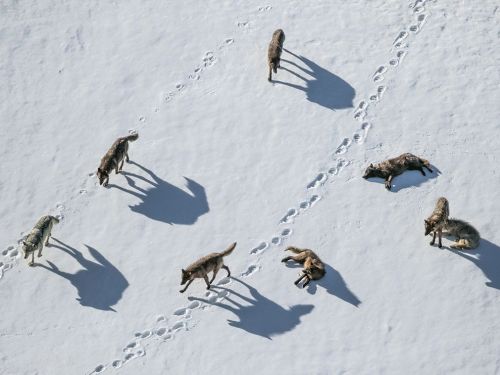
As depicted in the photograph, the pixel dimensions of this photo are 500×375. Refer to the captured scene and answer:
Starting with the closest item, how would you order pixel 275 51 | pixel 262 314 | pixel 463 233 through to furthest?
1. pixel 262 314
2. pixel 463 233
3. pixel 275 51

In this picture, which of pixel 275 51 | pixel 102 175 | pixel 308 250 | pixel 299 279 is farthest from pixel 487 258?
pixel 102 175

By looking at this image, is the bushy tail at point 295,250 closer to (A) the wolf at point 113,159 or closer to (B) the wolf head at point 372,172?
(B) the wolf head at point 372,172

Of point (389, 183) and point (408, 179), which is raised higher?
point (408, 179)

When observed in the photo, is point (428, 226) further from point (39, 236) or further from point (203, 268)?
point (39, 236)

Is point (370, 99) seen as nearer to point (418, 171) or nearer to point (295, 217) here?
point (418, 171)

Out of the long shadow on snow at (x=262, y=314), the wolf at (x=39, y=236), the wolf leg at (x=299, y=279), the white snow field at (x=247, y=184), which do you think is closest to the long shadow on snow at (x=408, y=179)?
the white snow field at (x=247, y=184)

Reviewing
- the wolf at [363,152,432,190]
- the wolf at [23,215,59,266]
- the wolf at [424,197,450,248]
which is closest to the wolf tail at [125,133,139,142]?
the wolf at [23,215,59,266]

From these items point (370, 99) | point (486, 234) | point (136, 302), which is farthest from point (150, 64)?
point (486, 234)
